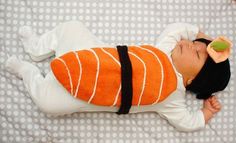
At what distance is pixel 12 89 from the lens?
1458 millimetres

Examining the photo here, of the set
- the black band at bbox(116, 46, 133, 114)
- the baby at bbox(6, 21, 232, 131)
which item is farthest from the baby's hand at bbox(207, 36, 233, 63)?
the black band at bbox(116, 46, 133, 114)

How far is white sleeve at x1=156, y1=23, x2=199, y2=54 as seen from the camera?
149 cm

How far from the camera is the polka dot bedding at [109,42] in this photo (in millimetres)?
1457

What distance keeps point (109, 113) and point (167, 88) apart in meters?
0.25

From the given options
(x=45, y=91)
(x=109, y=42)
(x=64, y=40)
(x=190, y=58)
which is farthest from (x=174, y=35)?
(x=45, y=91)

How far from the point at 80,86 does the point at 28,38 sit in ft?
0.99

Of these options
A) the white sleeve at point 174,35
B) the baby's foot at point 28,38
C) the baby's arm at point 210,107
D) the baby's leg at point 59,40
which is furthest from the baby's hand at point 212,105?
the baby's foot at point 28,38

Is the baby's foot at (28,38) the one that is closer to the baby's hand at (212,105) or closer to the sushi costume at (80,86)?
the sushi costume at (80,86)

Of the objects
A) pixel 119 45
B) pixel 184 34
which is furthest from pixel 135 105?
pixel 184 34

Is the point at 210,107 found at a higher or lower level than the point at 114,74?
lower

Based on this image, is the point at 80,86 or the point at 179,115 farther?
the point at 179,115

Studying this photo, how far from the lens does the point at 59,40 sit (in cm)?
144

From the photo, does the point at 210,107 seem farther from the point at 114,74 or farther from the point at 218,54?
the point at 114,74

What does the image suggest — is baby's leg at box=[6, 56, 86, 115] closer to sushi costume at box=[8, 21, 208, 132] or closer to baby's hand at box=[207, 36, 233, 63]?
sushi costume at box=[8, 21, 208, 132]
